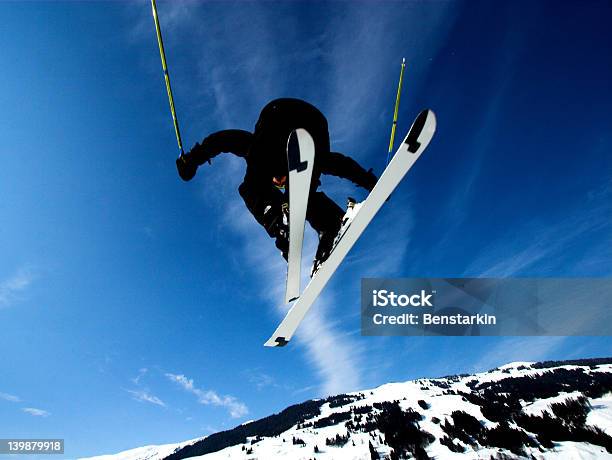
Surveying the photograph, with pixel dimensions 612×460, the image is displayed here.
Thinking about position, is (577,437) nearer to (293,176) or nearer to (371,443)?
(371,443)

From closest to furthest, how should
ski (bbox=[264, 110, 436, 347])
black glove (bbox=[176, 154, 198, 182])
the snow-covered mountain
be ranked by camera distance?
ski (bbox=[264, 110, 436, 347])
black glove (bbox=[176, 154, 198, 182])
the snow-covered mountain

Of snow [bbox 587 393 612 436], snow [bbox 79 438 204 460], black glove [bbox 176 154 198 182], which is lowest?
snow [bbox 587 393 612 436]

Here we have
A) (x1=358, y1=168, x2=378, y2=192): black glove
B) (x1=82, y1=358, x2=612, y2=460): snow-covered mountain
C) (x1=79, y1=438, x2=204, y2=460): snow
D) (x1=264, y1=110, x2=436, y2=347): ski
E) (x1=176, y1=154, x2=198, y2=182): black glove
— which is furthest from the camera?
(x1=79, y1=438, x2=204, y2=460): snow

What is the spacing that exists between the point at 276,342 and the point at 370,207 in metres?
4.56

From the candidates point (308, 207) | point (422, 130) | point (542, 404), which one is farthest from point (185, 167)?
point (542, 404)

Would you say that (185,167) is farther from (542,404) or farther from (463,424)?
(542,404)

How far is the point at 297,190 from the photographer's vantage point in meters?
5.11

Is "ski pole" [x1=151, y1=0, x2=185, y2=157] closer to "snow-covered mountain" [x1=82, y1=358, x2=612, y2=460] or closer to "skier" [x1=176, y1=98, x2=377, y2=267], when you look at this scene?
"skier" [x1=176, y1=98, x2=377, y2=267]

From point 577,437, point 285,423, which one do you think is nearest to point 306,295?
point 577,437

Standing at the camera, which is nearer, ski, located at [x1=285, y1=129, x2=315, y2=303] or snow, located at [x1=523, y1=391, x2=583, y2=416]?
ski, located at [x1=285, y1=129, x2=315, y2=303]

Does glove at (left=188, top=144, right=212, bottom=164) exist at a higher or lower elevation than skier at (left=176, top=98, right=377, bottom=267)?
higher

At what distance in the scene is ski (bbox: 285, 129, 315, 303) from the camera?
14.8 feet

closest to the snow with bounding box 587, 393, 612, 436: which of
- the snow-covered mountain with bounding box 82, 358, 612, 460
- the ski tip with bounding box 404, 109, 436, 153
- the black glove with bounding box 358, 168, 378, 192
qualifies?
the snow-covered mountain with bounding box 82, 358, 612, 460

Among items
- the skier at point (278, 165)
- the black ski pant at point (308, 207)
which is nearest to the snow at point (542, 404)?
the black ski pant at point (308, 207)
